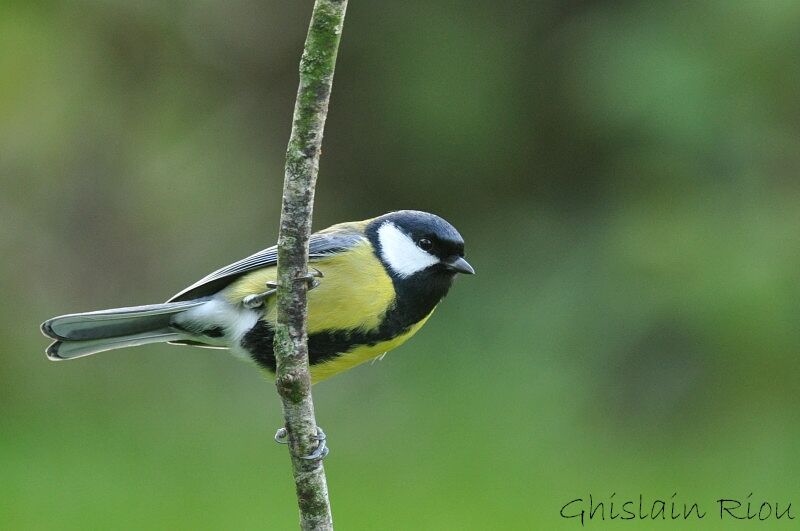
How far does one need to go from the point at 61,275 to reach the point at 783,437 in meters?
3.73

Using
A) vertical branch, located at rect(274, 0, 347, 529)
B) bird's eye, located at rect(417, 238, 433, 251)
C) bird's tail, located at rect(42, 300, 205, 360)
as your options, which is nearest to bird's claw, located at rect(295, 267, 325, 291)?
vertical branch, located at rect(274, 0, 347, 529)

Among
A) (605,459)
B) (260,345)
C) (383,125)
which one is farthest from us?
(383,125)

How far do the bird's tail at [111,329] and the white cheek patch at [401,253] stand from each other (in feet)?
1.77

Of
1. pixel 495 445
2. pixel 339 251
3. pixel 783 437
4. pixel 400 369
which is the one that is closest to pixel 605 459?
pixel 495 445

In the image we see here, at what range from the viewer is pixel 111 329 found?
2947 millimetres

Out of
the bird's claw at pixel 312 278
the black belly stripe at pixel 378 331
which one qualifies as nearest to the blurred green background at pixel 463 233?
the black belly stripe at pixel 378 331

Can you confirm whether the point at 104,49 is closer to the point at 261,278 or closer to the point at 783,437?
the point at 261,278

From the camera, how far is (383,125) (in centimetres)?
582

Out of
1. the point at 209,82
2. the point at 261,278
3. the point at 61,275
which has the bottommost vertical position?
the point at 61,275

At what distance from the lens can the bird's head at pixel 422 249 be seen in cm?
289

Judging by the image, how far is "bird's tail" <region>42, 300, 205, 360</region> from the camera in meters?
2.88

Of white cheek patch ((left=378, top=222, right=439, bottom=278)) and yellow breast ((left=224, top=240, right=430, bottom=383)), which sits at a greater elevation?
white cheek patch ((left=378, top=222, right=439, bottom=278))

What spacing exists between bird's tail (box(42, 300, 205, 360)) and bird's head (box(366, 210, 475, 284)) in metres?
0.55

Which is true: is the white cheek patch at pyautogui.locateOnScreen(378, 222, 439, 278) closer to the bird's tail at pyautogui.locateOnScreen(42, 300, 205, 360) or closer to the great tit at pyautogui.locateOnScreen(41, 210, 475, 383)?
the great tit at pyautogui.locateOnScreen(41, 210, 475, 383)
